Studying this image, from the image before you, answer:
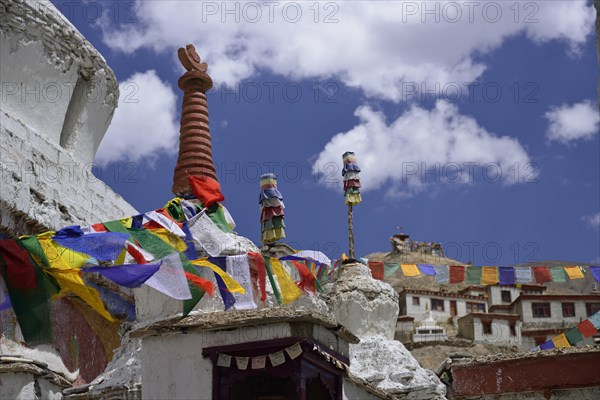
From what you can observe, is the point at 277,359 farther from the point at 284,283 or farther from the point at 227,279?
the point at 284,283

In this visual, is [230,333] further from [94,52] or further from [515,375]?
[94,52]

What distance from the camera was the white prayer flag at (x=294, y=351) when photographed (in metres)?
8.03

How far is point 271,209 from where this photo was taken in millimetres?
20516

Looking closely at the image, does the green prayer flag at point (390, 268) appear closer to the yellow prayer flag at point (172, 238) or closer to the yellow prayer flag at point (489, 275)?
the yellow prayer flag at point (489, 275)

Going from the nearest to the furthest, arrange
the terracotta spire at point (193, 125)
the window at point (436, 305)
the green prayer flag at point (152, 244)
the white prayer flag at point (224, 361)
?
the white prayer flag at point (224, 361) < the green prayer flag at point (152, 244) < the terracotta spire at point (193, 125) < the window at point (436, 305)

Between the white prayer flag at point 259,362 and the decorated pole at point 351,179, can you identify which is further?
the decorated pole at point 351,179

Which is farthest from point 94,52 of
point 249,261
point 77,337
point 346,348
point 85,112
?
point 346,348

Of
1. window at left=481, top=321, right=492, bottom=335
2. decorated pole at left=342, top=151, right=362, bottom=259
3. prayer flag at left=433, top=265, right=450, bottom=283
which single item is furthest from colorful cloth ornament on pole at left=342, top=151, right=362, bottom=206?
window at left=481, top=321, right=492, bottom=335

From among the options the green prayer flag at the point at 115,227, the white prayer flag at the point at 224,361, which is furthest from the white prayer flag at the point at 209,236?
the white prayer flag at the point at 224,361

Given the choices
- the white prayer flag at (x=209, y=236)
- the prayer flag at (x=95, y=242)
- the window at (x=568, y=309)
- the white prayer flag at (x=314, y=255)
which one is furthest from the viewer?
the window at (x=568, y=309)

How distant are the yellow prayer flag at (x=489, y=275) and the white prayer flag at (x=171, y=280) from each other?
10749 mm

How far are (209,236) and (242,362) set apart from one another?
383cm

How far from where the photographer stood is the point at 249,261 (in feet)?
35.1

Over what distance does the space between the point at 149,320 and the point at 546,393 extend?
15.5 ft
